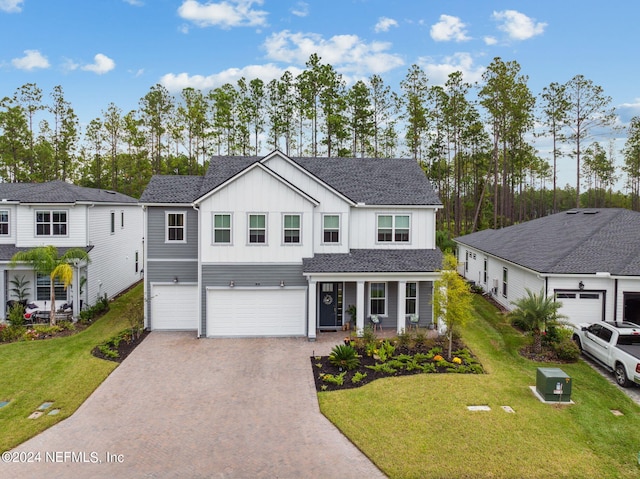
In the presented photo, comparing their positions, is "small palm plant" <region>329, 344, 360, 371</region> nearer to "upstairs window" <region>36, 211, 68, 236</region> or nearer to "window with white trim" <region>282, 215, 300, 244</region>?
"window with white trim" <region>282, 215, 300, 244</region>

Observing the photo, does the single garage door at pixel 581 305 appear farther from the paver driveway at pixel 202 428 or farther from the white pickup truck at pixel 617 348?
the paver driveway at pixel 202 428

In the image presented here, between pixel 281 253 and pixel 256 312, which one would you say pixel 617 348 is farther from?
pixel 256 312

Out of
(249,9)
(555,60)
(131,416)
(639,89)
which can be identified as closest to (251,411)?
(131,416)

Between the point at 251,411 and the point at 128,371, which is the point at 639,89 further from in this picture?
the point at 128,371

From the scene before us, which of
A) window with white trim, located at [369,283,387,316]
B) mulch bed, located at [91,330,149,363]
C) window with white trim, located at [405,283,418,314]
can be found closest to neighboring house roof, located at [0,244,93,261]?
mulch bed, located at [91,330,149,363]

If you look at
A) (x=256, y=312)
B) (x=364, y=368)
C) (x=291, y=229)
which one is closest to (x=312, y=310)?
(x=256, y=312)
